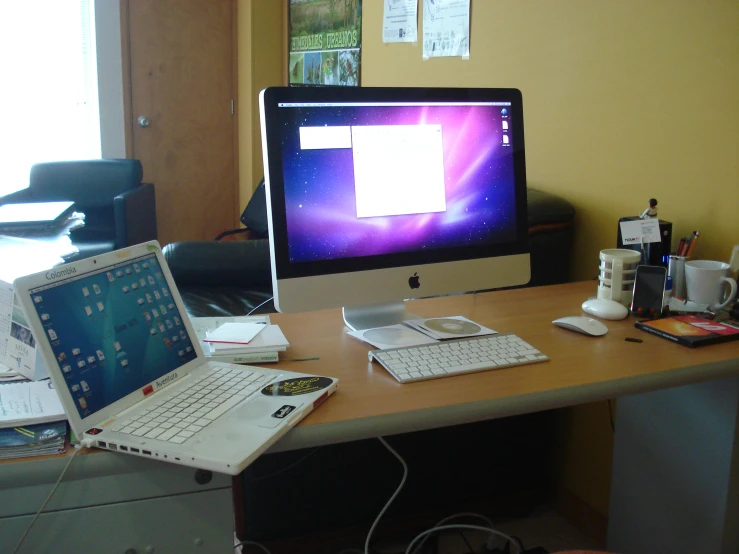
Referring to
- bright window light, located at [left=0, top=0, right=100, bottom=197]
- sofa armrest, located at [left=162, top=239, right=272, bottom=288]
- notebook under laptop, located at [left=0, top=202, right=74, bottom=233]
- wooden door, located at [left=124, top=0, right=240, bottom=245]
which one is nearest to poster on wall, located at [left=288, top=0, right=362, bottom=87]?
wooden door, located at [left=124, top=0, right=240, bottom=245]

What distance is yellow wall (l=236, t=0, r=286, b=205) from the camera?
4.22 metres

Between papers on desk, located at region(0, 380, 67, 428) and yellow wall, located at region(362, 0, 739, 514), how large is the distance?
143 cm

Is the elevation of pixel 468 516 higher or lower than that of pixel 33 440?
lower

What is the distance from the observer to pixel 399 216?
52.0 inches

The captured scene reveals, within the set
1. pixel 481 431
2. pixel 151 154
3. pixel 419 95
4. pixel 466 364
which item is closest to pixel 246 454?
pixel 466 364

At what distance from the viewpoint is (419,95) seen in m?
1.31

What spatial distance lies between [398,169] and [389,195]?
0.17ft

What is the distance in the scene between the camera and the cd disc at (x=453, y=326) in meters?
1.32

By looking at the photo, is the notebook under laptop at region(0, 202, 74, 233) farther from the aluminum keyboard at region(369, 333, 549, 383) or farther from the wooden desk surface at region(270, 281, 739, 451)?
the aluminum keyboard at region(369, 333, 549, 383)

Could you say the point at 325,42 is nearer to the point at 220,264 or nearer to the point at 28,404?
the point at 220,264

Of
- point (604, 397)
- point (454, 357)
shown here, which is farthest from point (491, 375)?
point (604, 397)

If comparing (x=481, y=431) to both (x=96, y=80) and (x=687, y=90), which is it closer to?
(x=687, y=90)

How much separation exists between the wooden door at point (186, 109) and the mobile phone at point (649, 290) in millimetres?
3661

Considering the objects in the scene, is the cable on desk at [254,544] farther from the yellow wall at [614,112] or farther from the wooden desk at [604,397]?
the yellow wall at [614,112]
